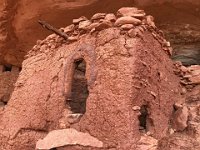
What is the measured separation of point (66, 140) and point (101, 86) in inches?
29.4

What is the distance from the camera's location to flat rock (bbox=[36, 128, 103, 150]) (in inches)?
174

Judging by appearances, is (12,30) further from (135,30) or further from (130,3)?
(135,30)

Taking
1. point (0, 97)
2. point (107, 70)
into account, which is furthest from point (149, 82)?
point (0, 97)

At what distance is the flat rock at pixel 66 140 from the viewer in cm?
442

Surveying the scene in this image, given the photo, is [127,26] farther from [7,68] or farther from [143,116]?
[7,68]

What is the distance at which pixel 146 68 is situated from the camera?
4.75 metres

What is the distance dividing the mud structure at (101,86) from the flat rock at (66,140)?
0.05 m

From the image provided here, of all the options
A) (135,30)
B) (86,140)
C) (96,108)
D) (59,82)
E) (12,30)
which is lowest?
(86,140)

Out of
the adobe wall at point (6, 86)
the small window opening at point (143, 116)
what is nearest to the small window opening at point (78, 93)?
the small window opening at point (143, 116)

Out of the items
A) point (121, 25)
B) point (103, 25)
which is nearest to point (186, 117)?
point (121, 25)

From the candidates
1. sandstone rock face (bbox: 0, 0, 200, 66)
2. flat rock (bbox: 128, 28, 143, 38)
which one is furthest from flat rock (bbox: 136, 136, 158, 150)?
sandstone rock face (bbox: 0, 0, 200, 66)

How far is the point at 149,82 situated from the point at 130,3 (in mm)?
2518

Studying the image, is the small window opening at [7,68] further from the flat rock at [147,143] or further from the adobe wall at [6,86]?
the flat rock at [147,143]

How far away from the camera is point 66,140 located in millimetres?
4539
